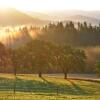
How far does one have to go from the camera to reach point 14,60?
156 meters

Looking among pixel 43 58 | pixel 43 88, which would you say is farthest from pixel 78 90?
pixel 43 58

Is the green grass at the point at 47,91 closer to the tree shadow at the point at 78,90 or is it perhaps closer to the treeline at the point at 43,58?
the tree shadow at the point at 78,90

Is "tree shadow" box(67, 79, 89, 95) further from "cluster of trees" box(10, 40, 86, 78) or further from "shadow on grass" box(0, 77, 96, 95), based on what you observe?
"cluster of trees" box(10, 40, 86, 78)

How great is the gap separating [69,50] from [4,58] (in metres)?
26.4

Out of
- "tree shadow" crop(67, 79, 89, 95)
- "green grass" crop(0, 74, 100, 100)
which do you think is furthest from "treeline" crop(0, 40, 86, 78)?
"tree shadow" crop(67, 79, 89, 95)

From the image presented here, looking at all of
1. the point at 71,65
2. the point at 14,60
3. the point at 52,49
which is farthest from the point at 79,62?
the point at 14,60

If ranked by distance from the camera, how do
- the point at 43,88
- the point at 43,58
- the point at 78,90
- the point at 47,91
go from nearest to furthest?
the point at 47,91, the point at 43,88, the point at 78,90, the point at 43,58

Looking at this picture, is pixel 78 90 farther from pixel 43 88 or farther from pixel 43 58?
pixel 43 58

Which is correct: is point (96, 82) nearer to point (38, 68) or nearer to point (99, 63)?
point (99, 63)

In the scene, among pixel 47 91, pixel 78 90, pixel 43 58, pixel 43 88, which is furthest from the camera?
pixel 43 58

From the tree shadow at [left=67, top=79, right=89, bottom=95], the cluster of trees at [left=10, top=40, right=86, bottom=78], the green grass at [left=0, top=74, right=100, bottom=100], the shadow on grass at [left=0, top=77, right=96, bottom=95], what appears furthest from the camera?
Result: the cluster of trees at [left=10, top=40, right=86, bottom=78]

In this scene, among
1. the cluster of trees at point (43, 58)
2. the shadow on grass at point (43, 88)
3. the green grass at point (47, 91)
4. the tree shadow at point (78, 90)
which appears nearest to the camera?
the green grass at point (47, 91)

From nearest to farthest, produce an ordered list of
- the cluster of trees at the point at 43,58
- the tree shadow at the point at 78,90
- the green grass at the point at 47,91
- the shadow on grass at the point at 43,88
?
1. the green grass at the point at 47,91
2. the shadow on grass at the point at 43,88
3. the tree shadow at the point at 78,90
4. the cluster of trees at the point at 43,58

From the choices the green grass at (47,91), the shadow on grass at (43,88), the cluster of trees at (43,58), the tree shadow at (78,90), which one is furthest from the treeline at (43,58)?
the tree shadow at (78,90)
